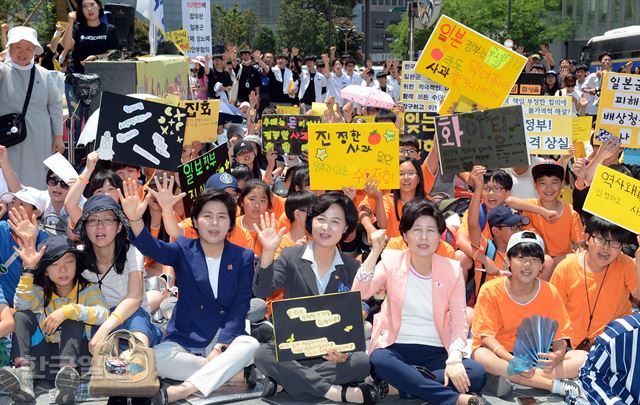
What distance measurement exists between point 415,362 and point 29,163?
4639 mm

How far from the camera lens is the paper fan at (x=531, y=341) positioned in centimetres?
520

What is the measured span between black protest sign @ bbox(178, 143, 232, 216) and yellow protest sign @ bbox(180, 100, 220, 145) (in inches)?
66.8

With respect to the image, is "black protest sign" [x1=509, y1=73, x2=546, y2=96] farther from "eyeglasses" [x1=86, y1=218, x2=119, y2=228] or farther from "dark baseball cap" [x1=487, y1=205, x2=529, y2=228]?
"eyeglasses" [x1=86, y1=218, x2=119, y2=228]

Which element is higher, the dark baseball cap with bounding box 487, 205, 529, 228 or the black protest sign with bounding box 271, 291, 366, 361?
the dark baseball cap with bounding box 487, 205, 529, 228

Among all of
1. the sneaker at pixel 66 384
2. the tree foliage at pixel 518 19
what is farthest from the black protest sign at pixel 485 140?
the tree foliage at pixel 518 19

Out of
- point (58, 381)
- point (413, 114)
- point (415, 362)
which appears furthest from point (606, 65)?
point (58, 381)

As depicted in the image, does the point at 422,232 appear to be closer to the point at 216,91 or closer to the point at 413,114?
the point at 413,114

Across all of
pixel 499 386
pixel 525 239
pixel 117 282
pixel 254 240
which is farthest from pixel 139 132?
pixel 499 386

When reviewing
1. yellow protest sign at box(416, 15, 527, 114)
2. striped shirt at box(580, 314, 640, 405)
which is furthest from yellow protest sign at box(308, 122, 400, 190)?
striped shirt at box(580, 314, 640, 405)

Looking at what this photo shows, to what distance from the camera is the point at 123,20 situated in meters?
12.0

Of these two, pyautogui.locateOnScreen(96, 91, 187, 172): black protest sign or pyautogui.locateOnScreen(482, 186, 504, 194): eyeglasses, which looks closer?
pyautogui.locateOnScreen(96, 91, 187, 172): black protest sign

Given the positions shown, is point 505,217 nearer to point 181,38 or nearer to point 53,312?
point 53,312

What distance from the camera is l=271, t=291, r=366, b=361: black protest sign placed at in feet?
16.9

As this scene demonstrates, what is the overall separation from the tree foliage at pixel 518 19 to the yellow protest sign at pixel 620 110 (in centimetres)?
4123
